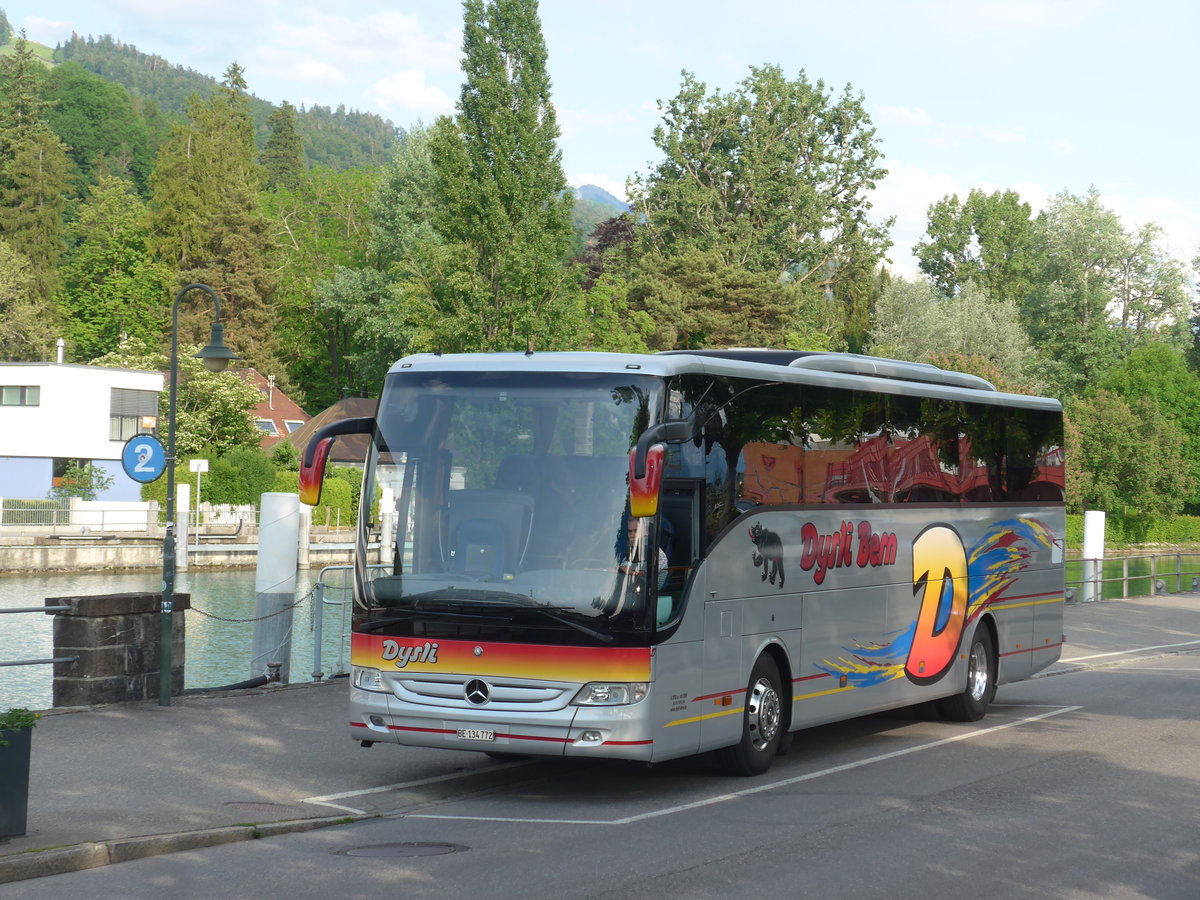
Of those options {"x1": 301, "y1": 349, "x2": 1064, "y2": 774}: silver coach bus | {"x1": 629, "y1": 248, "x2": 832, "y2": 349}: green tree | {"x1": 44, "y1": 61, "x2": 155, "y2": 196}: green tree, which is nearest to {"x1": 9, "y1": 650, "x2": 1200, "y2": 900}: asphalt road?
{"x1": 301, "y1": 349, "x2": 1064, "y2": 774}: silver coach bus

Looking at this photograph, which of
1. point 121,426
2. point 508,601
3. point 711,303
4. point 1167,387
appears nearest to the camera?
point 508,601

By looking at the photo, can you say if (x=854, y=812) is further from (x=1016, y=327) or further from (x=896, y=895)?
(x=1016, y=327)

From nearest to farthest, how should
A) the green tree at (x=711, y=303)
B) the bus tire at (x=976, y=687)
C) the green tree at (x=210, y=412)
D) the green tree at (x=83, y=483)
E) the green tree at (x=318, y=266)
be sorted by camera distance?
the bus tire at (x=976, y=687), the green tree at (x=83, y=483), the green tree at (x=210, y=412), the green tree at (x=711, y=303), the green tree at (x=318, y=266)

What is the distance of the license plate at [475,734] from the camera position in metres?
11.6

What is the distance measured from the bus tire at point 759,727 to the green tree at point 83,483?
60.0 meters

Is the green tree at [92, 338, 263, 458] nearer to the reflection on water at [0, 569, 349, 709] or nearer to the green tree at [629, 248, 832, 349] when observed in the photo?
the reflection on water at [0, 569, 349, 709]

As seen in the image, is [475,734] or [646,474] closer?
[646,474]

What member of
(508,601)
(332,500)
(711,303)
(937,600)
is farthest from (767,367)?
(711,303)

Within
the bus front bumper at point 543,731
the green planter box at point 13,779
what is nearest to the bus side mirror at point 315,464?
the bus front bumper at point 543,731

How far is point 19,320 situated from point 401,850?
8874cm

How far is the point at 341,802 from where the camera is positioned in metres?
11.6

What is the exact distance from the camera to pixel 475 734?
11617 millimetres

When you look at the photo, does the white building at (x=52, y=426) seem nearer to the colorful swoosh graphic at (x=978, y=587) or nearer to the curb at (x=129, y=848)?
the colorful swoosh graphic at (x=978, y=587)

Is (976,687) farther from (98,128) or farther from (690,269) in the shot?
(98,128)
